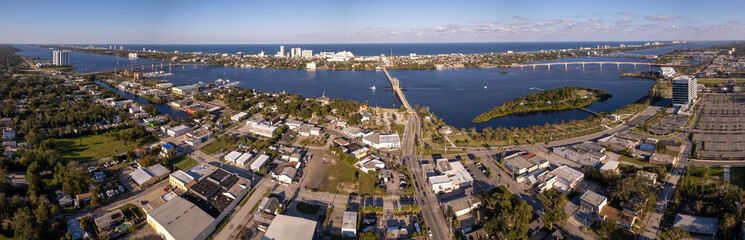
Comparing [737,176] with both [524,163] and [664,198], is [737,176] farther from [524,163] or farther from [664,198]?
[524,163]

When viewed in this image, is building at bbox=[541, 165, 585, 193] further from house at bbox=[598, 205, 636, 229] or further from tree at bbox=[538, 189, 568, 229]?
house at bbox=[598, 205, 636, 229]

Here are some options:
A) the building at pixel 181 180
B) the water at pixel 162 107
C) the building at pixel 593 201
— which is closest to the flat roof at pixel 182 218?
the building at pixel 181 180

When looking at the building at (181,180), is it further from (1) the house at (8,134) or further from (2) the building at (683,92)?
(2) the building at (683,92)

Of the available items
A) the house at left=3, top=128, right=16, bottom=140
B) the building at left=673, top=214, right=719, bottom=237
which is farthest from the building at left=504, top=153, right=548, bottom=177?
the house at left=3, top=128, right=16, bottom=140

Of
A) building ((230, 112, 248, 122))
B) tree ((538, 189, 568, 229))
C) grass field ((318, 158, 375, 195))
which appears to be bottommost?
tree ((538, 189, 568, 229))

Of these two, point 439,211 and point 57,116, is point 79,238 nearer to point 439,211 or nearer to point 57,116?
point 439,211

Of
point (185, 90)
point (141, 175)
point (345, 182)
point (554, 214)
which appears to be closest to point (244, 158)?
point (141, 175)

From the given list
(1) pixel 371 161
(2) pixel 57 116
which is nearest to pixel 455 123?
(1) pixel 371 161
